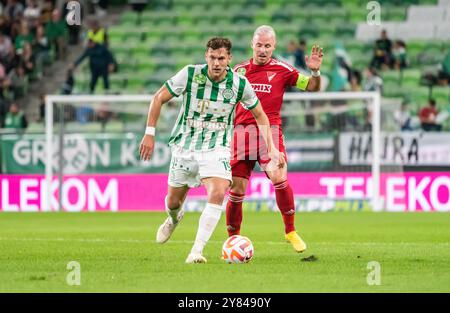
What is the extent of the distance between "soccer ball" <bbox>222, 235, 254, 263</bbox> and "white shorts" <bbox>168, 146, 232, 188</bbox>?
588 millimetres

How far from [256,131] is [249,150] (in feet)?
0.76

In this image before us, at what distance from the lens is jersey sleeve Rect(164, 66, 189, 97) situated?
1051 centimetres

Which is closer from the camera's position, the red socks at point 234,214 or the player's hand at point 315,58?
the player's hand at point 315,58

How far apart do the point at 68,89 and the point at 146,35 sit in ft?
16.5

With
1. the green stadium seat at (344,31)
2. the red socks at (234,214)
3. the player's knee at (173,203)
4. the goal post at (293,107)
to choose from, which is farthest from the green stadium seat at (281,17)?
the player's knee at (173,203)

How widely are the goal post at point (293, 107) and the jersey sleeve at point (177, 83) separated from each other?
36.0 ft

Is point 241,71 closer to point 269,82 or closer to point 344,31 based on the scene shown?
point 269,82

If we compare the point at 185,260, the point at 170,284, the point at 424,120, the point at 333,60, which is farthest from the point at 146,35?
the point at 170,284

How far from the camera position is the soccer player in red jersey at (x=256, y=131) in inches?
468

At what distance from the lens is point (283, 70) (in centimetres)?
1217

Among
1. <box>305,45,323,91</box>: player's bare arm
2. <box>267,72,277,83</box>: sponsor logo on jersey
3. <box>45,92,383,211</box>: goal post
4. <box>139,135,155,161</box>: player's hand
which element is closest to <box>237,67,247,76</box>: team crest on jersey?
<box>267,72,277,83</box>: sponsor logo on jersey

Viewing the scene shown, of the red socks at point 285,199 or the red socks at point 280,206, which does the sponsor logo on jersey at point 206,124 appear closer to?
the red socks at point 280,206

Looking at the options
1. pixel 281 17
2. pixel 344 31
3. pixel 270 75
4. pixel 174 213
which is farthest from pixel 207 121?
pixel 281 17
